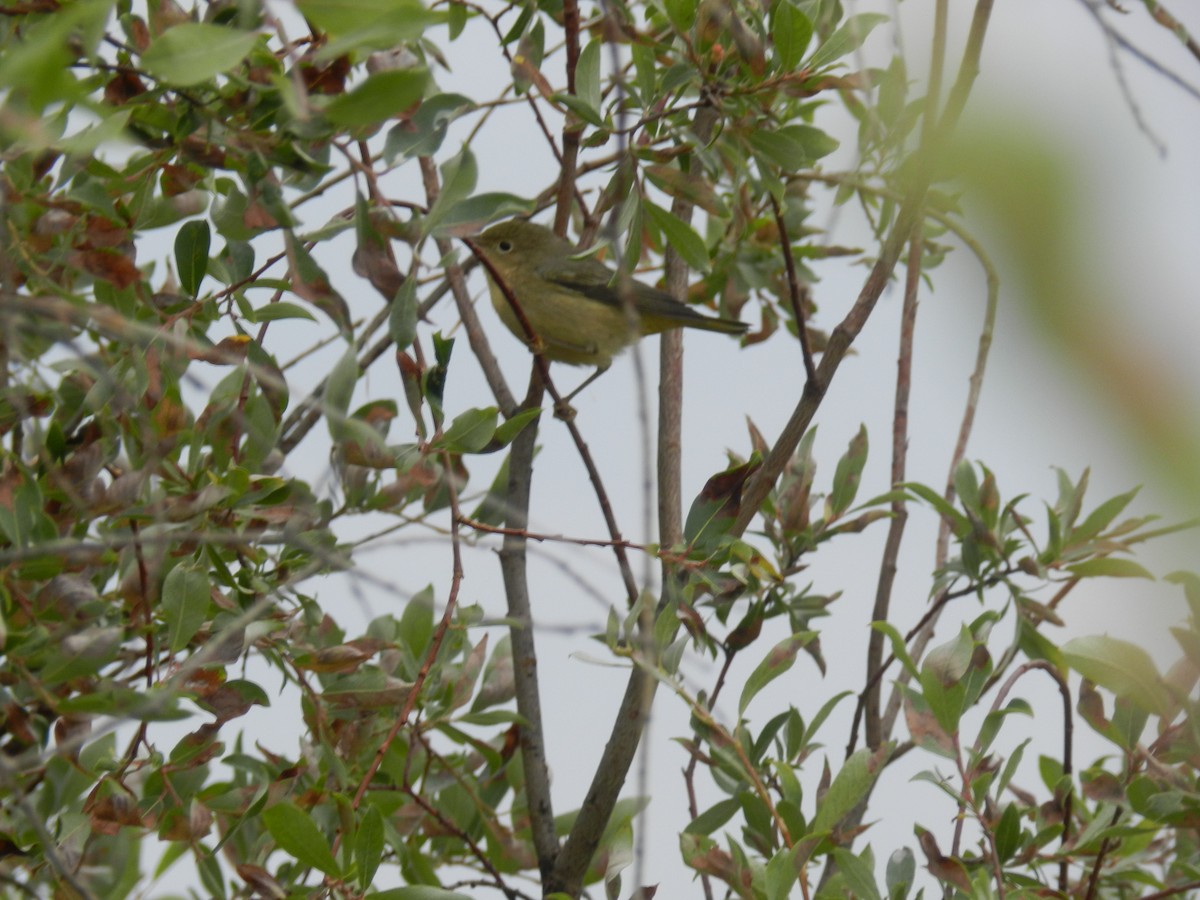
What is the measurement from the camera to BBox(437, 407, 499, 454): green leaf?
7.11 feet

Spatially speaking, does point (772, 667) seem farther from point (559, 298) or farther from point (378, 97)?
point (559, 298)

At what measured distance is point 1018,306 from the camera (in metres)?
0.68

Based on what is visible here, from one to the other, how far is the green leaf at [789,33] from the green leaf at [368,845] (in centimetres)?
137

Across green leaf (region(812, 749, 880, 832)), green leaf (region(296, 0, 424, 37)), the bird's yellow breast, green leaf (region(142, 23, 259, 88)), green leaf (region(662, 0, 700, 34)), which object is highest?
the bird's yellow breast

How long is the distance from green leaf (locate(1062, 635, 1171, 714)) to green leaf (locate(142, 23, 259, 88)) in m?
1.25

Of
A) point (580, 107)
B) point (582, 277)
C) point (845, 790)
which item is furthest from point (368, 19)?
point (582, 277)

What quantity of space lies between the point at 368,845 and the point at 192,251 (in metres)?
1.01

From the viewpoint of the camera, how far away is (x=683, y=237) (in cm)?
231

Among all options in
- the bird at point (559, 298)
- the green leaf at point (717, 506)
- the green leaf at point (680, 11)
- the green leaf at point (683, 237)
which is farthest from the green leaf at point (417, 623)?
the bird at point (559, 298)

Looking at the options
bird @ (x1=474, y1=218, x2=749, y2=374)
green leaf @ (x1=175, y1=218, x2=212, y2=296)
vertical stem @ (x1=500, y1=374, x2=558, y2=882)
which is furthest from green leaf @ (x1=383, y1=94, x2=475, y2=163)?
bird @ (x1=474, y1=218, x2=749, y2=374)

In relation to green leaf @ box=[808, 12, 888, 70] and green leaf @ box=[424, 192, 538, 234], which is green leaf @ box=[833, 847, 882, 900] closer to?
green leaf @ box=[424, 192, 538, 234]

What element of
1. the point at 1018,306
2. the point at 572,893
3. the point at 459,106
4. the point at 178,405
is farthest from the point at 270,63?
the point at 572,893

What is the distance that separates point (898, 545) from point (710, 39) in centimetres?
125

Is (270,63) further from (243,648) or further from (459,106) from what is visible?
(243,648)
